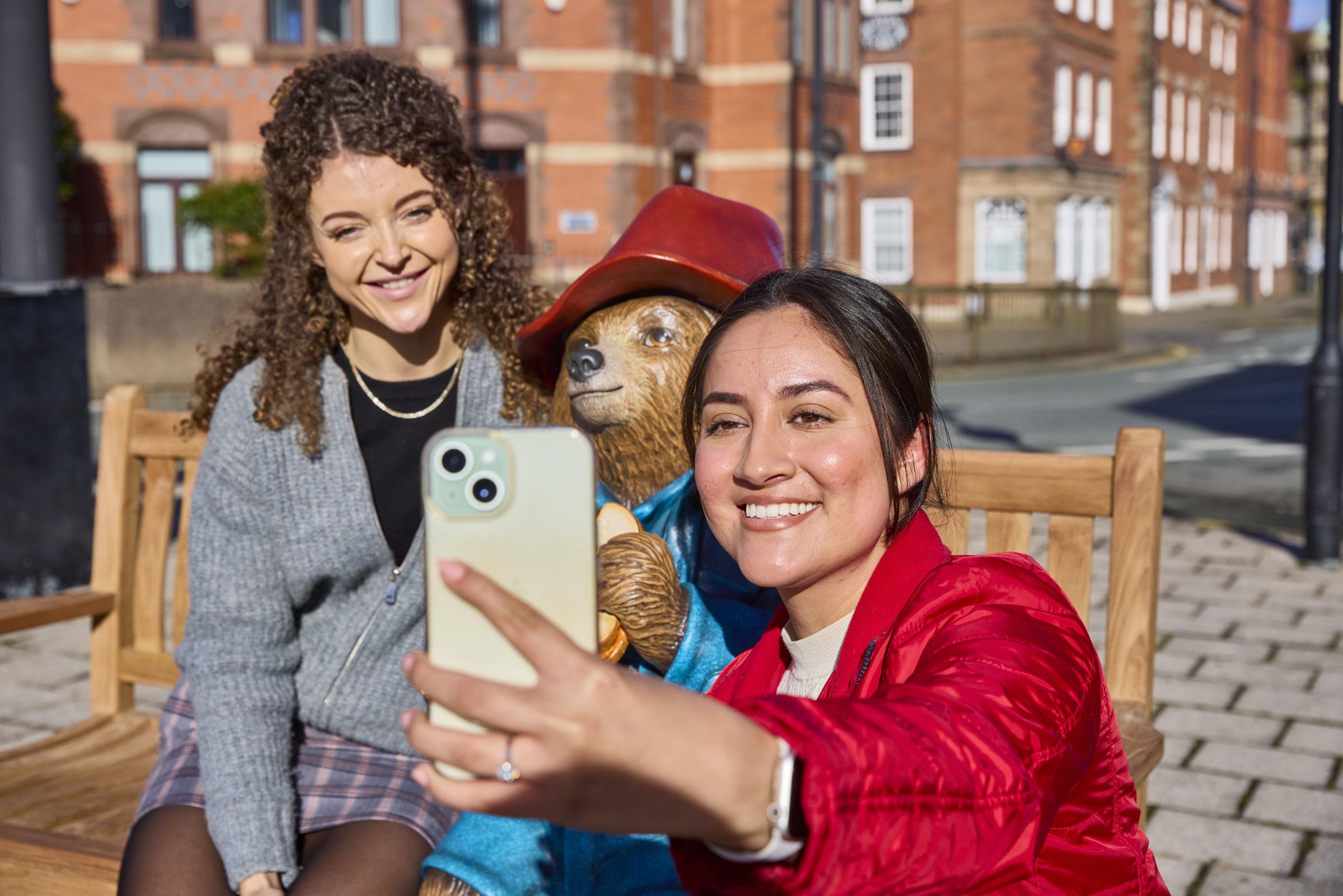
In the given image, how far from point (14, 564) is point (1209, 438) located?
33.4 feet

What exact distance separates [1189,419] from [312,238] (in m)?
13.0

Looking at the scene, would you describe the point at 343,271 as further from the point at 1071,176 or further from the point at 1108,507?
the point at 1071,176

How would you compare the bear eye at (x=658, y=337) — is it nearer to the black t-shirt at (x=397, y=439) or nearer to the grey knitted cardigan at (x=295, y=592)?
Answer: the black t-shirt at (x=397, y=439)

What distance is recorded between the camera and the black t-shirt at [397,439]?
276 centimetres

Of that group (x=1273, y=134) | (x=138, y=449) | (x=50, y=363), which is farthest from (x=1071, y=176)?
(x=138, y=449)

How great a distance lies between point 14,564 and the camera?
675 centimetres

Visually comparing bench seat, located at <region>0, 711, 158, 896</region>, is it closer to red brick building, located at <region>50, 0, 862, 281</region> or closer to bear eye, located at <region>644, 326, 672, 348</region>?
bear eye, located at <region>644, 326, 672, 348</region>

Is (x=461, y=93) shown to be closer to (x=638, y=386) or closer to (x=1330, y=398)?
(x=1330, y=398)

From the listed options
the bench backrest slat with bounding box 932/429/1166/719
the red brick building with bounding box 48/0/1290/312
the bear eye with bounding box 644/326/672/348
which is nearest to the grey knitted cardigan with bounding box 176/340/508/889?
the bear eye with bounding box 644/326/672/348

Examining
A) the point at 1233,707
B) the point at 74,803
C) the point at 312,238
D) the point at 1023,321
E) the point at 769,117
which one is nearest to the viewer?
the point at 312,238

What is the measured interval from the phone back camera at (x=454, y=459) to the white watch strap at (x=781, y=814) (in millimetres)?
360

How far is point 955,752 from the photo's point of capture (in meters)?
1.17

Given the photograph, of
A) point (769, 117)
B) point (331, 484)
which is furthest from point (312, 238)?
point (769, 117)

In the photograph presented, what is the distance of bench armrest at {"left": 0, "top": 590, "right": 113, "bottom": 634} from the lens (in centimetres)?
331
